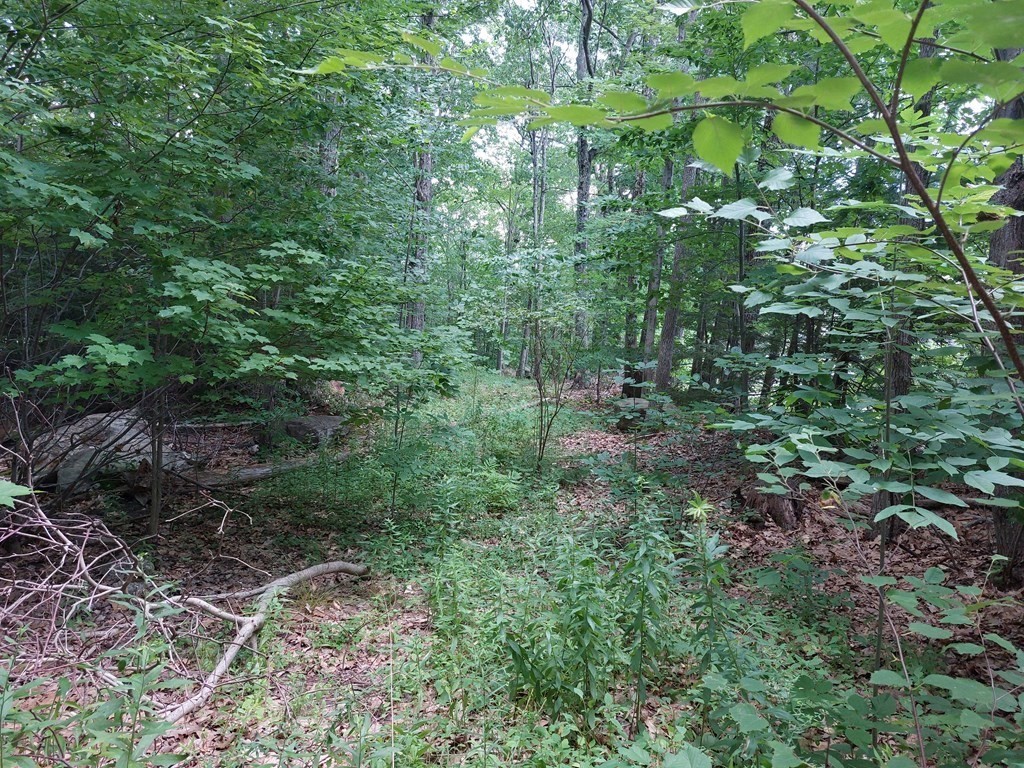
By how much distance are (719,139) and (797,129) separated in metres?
0.13

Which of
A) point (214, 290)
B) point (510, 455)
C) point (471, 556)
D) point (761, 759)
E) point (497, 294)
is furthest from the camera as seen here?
point (497, 294)

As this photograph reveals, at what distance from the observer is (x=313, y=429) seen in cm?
843

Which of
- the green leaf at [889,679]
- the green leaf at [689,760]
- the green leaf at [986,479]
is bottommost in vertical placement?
the green leaf at [689,760]

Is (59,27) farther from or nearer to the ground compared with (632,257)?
farther from the ground

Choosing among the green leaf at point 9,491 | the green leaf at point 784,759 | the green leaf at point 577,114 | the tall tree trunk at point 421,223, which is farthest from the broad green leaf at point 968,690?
the tall tree trunk at point 421,223

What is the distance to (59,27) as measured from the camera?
377 centimetres

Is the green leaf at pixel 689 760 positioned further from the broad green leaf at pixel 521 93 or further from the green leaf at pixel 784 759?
the broad green leaf at pixel 521 93

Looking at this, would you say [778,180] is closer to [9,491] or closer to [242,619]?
[9,491]

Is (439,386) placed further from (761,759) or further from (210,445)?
(210,445)

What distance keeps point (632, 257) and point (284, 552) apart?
5176mm

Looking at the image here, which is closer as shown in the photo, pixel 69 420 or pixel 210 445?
pixel 69 420

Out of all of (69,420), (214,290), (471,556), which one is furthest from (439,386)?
(69,420)

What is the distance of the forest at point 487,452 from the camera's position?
142 cm

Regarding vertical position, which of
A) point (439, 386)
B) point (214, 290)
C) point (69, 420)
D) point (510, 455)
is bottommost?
point (510, 455)
